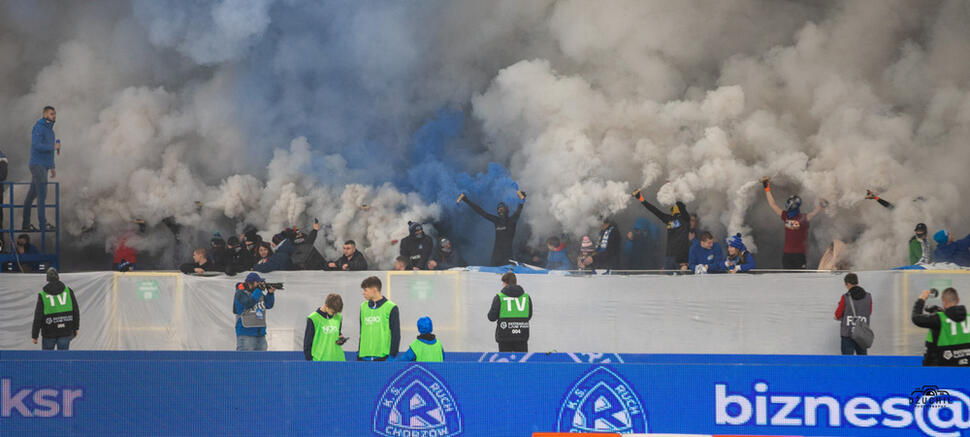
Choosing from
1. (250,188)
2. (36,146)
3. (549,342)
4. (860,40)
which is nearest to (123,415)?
(549,342)

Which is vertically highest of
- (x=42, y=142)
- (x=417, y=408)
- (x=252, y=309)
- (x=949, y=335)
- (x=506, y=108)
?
(x=506, y=108)

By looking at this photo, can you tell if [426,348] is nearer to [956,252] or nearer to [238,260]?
[238,260]

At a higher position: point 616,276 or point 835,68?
point 835,68

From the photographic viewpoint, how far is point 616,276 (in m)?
12.6

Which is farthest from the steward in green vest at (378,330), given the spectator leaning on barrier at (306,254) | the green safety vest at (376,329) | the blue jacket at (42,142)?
the blue jacket at (42,142)

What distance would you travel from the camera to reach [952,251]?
13.8 metres

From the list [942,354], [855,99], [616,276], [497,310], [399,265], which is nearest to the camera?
[942,354]

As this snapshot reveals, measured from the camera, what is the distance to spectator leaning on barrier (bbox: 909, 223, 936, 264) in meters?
13.2

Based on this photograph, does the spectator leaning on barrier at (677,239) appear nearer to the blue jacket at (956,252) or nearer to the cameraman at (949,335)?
the blue jacket at (956,252)

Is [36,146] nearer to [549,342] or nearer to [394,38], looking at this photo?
[394,38]

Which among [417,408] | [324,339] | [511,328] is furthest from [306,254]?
[417,408]

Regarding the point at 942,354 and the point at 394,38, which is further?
the point at 394,38

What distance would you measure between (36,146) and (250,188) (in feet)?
15.6

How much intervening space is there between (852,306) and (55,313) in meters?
10.5
